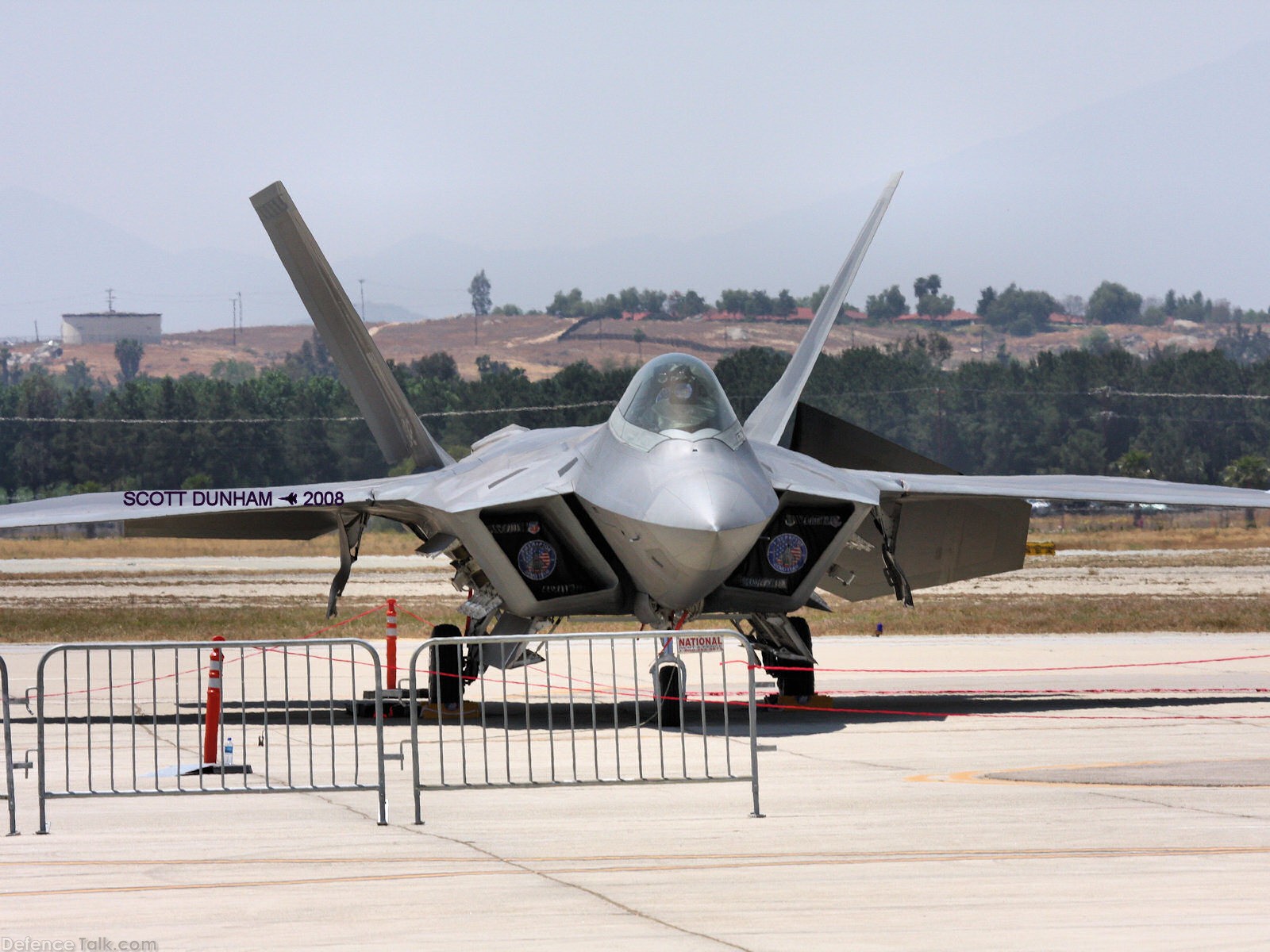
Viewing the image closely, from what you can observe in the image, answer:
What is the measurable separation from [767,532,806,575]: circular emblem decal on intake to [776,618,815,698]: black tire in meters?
1.41

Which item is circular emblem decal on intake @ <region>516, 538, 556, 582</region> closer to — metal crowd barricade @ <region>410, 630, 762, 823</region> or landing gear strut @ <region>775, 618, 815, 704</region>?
metal crowd barricade @ <region>410, 630, 762, 823</region>

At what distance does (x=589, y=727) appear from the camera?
12.9 m

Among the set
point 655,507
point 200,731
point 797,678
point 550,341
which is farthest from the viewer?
point 550,341

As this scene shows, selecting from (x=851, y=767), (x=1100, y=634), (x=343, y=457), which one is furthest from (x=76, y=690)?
(x=343, y=457)

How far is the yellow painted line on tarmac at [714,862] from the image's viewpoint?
650cm

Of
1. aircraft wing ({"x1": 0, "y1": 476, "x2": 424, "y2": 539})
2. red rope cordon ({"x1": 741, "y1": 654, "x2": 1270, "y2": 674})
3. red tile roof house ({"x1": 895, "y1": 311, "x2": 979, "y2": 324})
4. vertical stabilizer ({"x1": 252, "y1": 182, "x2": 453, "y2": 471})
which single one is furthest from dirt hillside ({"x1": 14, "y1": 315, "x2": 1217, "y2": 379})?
aircraft wing ({"x1": 0, "y1": 476, "x2": 424, "y2": 539})

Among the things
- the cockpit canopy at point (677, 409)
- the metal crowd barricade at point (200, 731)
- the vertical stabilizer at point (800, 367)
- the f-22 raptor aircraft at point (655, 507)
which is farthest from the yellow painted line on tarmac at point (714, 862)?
the vertical stabilizer at point (800, 367)

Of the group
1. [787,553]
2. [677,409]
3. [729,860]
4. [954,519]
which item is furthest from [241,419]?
[729,860]

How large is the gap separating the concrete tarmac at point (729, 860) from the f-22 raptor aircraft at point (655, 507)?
189cm

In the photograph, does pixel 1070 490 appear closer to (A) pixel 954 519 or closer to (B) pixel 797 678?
(A) pixel 954 519

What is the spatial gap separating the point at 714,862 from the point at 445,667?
8.21m

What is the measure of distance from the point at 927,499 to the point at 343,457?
55075 mm

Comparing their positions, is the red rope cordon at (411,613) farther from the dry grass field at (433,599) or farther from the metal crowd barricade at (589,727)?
the metal crowd barricade at (589,727)

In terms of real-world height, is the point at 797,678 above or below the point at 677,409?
below
